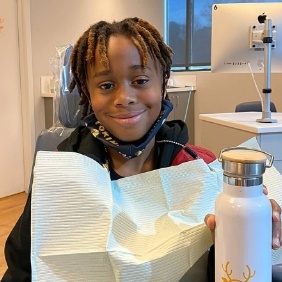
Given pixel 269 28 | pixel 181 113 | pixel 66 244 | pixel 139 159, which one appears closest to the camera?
pixel 66 244

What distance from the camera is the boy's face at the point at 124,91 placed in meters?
0.84

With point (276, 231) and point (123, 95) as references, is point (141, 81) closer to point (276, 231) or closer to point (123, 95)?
point (123, 95)

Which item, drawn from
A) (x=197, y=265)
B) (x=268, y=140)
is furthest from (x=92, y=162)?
(x=268, y=140)

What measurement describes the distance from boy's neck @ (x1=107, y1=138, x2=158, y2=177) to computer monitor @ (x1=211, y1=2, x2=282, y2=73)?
1.47m

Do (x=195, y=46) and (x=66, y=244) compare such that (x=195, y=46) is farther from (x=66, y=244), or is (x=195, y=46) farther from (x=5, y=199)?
(x=66, y=244)

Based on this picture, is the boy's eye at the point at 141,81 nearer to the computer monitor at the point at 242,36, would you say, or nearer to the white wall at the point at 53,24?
the computer monitor at the point at 242,36

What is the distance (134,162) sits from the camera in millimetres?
950

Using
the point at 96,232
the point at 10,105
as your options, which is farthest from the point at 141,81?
the point at 10,105

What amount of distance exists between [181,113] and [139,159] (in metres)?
3.50

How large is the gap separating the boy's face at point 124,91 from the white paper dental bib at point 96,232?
0.22 meters

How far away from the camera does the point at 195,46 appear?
479 cm

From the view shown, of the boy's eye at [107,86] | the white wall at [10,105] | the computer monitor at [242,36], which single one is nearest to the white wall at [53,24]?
the white wall at [10,105]

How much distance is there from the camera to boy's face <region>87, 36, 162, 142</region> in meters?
0.84

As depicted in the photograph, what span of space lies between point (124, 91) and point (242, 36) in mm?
1598
